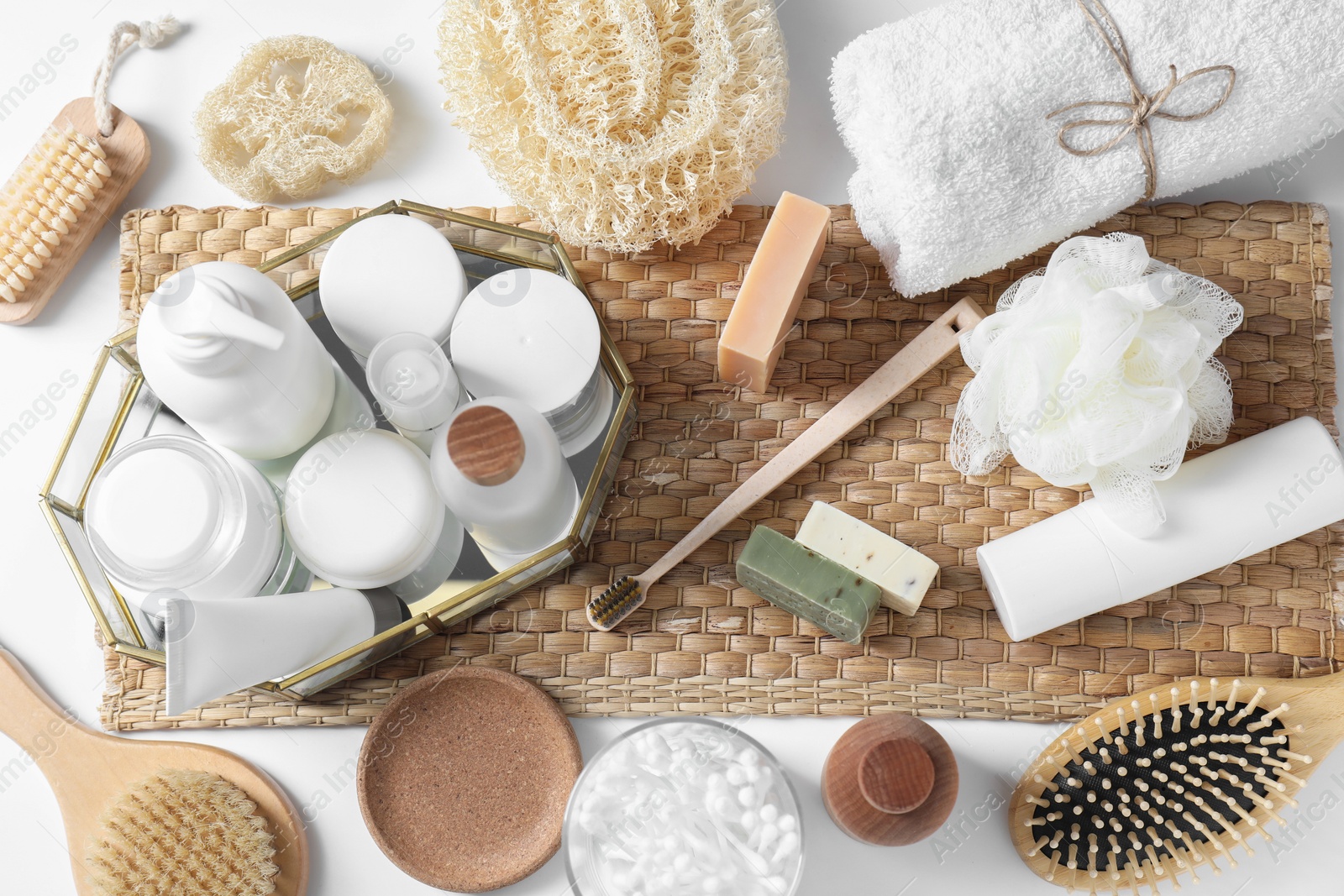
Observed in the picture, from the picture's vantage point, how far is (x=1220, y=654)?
0.55m

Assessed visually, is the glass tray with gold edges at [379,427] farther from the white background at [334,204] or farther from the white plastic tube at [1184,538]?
the white plastic tube at [1184,538]

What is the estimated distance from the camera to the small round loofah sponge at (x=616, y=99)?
505 mm

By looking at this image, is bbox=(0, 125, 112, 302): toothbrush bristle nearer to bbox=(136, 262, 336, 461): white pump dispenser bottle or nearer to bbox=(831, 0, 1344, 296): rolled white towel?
bbox=(136, 262, 336, 461): white pump dispenser bottle

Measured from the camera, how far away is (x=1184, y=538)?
0.52m

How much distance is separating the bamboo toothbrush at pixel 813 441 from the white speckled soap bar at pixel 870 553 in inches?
1.6

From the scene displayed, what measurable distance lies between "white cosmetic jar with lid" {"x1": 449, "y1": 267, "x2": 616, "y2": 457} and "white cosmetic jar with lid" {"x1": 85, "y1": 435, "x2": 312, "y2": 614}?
13 cm

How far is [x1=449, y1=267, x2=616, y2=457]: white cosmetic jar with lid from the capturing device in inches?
18.5

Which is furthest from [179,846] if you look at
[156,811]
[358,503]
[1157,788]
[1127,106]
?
[1127,106]

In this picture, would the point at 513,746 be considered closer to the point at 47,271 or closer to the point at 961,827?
the point at 961,827

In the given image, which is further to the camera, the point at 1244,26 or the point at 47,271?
the point at 47,271

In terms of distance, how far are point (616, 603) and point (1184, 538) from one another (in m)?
0.34

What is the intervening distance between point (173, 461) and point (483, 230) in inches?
8.5

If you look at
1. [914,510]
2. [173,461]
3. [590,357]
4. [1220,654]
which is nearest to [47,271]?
[173,461]

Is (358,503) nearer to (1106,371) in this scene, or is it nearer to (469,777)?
(469,777)
